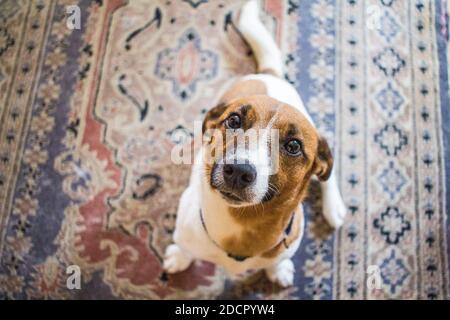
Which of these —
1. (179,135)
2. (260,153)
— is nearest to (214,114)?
(260,153)

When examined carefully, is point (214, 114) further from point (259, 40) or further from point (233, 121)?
point (259, 40)

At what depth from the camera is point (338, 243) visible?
1925 mm

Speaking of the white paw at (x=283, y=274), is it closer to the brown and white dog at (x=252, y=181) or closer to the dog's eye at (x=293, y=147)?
the brown and white dog at (x=252, y=181)

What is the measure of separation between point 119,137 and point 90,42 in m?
0.50

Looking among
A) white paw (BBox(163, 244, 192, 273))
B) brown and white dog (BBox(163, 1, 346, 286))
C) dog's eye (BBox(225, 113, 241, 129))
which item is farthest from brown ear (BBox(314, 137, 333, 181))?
white paw (BBox(163, 244, 192, 273))

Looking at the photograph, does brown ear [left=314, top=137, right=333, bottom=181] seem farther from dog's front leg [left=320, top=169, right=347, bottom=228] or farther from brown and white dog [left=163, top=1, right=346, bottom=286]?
dog's front leg [left=320, top=169, right=347, bottom=228]

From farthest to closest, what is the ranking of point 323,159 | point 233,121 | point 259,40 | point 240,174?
point 259,40
point 323,159
point 233,121
point 240,174

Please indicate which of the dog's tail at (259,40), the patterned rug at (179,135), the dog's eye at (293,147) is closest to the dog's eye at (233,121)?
the dog's eye at (293,147)

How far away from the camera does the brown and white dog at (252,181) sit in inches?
→ 48.2

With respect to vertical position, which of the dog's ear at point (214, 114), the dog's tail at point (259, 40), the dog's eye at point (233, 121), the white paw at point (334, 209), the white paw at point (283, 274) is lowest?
the white paw at point (283, 274)

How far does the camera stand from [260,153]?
1.21m

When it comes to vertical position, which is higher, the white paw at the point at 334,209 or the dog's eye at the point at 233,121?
the dog's eye at the point at 233,121

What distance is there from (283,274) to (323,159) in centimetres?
60

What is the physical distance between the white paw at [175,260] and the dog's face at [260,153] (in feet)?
2.04
